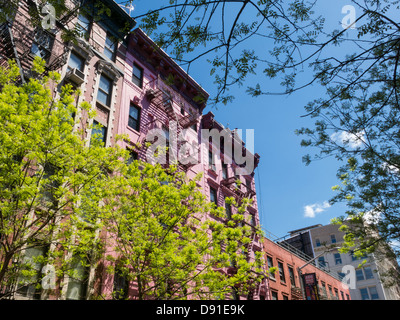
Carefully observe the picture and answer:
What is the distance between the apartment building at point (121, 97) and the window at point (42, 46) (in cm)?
4

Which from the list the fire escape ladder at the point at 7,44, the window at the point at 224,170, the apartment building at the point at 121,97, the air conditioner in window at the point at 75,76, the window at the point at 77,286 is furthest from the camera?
the window at the point at 224,170

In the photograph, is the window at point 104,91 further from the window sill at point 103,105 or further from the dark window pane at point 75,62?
the dark window pane at point 75,62

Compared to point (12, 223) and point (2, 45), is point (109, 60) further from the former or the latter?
point (12, 223)

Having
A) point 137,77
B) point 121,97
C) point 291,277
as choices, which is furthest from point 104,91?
point 291,277

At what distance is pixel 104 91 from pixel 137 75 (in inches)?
167

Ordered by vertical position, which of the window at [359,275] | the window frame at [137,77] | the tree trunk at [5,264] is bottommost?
the tree trunk at [5,264]

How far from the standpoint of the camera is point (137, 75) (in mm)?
22062

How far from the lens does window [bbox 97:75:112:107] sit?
18.2 metres

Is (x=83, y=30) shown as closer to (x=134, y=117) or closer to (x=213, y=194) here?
(x=134, y=117)

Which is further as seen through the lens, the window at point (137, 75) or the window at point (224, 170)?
the window at point (224, 170)

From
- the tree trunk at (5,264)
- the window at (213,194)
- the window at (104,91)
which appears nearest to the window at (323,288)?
the window at (213,194)

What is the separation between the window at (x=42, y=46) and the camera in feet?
49.7

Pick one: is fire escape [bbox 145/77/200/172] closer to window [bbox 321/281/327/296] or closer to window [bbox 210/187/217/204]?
window [bbox 210/187/217/204]
